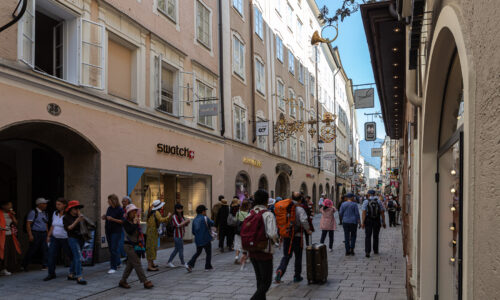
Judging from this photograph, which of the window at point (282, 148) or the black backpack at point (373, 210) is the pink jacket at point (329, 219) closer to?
the black backpack at point (373, 210)

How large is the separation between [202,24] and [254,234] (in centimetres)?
1414

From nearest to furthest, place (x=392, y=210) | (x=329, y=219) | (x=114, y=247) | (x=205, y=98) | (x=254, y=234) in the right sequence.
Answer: (x=254, y=234) → (x=114, y=247) → (x=329, y=219) → (x=205, y=98) → (x=392, y=210)

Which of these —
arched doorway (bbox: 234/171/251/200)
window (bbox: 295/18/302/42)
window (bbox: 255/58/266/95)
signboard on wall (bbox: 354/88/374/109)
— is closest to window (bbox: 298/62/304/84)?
window (bbox: 295/18/302/42)

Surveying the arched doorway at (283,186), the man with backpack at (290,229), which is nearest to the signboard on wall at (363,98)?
the man with backpack at (290,229)

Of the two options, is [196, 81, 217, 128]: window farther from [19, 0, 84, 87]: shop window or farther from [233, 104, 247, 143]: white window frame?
[19, 0, 84, 87]: shop window

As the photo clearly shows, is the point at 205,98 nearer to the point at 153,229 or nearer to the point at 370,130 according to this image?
the point at 153,229

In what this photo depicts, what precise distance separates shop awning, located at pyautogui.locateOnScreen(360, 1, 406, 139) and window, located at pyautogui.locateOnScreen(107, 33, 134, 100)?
7493 mm

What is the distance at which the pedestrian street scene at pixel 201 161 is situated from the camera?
10.4 ft

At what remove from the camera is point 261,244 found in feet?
21.3

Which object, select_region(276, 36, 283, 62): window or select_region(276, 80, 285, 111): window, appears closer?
select_region(276, 80, 285, 111): window

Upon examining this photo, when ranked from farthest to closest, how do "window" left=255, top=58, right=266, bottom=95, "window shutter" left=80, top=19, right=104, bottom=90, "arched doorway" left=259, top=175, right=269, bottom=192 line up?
1. "arched doorway" left=259, top=175, right=269, bottom=192
2. "window" left=255, top=58, right=266, bottom=95
3. "window shutter" left=80, top=19, right=104, bottom=90

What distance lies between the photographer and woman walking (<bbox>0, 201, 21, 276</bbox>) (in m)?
10.1

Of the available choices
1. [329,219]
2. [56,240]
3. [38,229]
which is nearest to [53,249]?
[56,240]

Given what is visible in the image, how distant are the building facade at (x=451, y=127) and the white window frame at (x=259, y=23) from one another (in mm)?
17255
